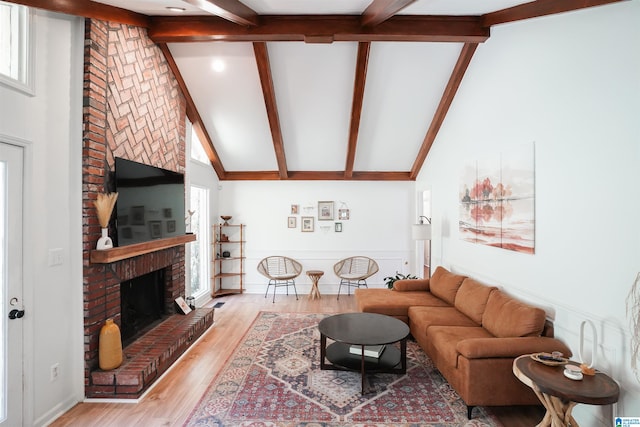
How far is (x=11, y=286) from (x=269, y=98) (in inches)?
139

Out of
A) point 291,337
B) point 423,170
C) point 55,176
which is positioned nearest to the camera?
point 55,176

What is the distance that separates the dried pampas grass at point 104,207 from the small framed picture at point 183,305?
1823 mm

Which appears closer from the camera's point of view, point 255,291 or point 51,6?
point 51,6

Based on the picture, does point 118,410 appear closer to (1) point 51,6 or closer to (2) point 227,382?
(2) point 227,382

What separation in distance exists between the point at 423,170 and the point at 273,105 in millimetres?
3152

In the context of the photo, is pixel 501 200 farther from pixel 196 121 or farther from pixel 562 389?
pixel 196 121

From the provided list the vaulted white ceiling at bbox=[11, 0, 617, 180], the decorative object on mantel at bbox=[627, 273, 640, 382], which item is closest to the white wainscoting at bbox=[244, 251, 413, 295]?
the vaulted white ceiling at bbox=[11, 0, 617, 180]

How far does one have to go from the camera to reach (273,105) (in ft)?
16.1

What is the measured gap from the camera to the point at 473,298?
12.4 feet

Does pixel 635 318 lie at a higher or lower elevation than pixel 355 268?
higher

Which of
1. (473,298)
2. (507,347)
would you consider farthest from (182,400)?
(473,298)

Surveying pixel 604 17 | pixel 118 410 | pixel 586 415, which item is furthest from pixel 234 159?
pixel 586 415

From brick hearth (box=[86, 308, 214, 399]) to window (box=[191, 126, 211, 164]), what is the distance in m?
2.81

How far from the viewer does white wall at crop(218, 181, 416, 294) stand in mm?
7012
